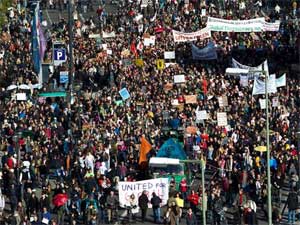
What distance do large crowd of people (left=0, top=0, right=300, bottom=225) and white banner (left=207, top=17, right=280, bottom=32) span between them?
0.90 m

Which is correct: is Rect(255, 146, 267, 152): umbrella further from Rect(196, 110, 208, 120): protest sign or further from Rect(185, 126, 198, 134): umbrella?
Rect(196, 110, 208, 120): protest sign

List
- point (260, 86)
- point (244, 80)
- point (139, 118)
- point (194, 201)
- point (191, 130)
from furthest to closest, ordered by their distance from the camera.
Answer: point (244, 80)
point (260, 86)
point (139, 118)
point (191, 130)
point (194, 201)

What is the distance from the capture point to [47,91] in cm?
6844

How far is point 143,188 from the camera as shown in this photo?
54.0 meters

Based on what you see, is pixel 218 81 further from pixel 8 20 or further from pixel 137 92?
pixel 8 20

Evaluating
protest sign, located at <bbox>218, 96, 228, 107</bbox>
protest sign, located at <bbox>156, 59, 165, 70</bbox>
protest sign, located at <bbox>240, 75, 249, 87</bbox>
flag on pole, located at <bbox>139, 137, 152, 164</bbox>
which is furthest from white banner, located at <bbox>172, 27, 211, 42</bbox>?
flag on pole, located at <bbox>139, 137, 152, 164</bbox>

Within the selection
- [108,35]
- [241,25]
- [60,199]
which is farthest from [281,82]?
[108,35]

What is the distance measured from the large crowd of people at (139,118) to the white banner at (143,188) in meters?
0.31

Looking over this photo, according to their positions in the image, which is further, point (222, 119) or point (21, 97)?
point (21, 97)

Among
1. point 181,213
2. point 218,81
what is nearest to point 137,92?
point 218,81

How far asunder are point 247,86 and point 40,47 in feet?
27.3

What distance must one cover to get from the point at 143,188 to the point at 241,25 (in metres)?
20.6

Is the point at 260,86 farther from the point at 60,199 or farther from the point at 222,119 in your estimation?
the point at 60,199

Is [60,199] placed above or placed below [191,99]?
below
